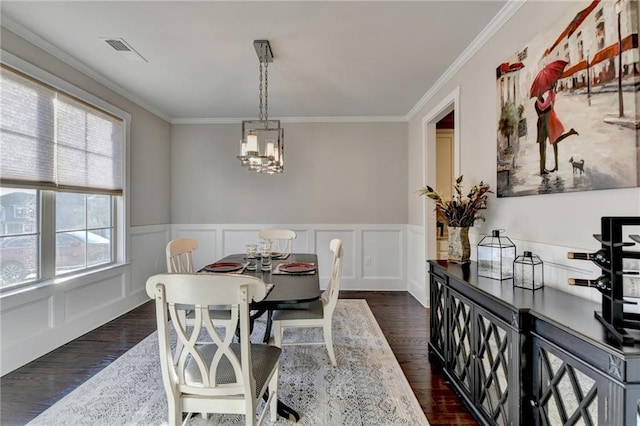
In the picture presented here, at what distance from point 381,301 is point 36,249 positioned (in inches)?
145

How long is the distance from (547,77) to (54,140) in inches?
149

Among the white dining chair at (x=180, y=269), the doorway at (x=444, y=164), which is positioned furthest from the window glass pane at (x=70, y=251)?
the doorway at (x=444, y=164)

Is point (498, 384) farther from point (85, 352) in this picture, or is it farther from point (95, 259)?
point (95, 259)

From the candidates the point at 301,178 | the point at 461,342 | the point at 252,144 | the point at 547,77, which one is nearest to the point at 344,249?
the point at 301,178

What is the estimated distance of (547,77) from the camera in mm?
1737

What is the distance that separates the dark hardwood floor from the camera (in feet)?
6.32

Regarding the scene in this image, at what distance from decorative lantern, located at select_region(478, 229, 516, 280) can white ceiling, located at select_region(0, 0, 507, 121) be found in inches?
64.1

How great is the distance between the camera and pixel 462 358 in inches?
75.0

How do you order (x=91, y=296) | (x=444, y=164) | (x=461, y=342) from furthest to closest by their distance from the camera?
1. (x=444, y=164)
2. (x=91, y=296)
3. (x=461, y=342)

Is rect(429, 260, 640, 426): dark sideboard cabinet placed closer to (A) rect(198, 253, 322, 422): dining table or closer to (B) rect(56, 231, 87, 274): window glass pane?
(A) rect(198, 253, 322, 422): dining table

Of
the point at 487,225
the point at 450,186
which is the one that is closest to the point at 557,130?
the point at 487,225

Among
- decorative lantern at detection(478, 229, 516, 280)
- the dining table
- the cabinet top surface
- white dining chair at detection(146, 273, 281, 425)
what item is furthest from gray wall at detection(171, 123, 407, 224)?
white dining chair at detection(146, 273, 281, 425)

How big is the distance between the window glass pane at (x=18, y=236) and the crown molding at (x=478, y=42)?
3.86 meters

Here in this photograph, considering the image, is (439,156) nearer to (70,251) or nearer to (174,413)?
(174,413)
